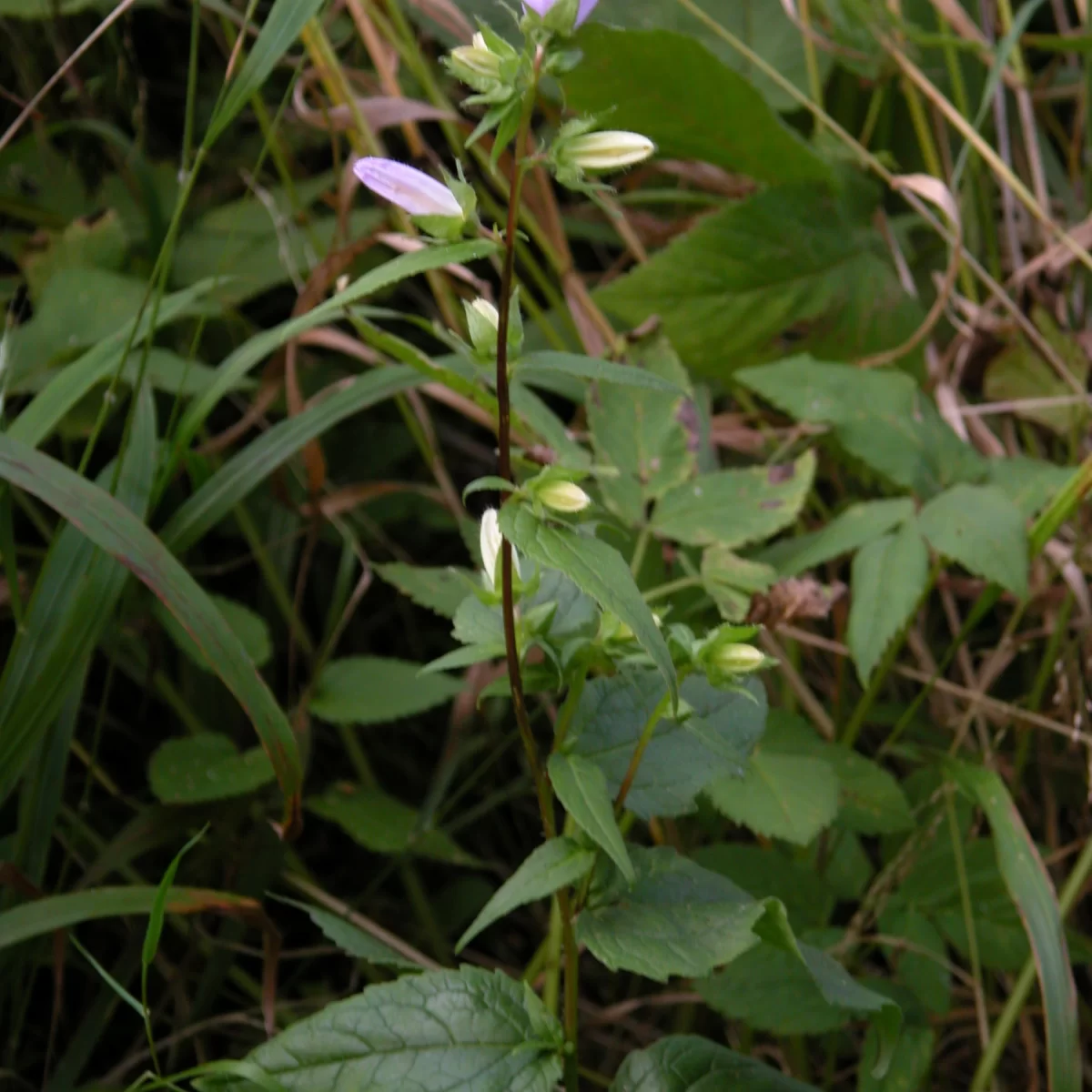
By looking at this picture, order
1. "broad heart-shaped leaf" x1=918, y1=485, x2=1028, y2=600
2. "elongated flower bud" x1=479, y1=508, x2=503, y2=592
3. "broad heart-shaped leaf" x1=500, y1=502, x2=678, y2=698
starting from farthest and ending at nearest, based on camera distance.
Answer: "broad heart-shaped leaf" x1=918, y1=485, x2=1028, y2=600, "elongated flower bud" x1=479, y1=508, x2=503, y2=592, "broad heart-shaped leaf" x1=500, y1=502, x2=678, y2=698

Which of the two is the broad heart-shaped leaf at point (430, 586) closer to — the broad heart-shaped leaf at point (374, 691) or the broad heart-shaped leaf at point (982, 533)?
the broad heart-shaped leaf at point (374, 691)

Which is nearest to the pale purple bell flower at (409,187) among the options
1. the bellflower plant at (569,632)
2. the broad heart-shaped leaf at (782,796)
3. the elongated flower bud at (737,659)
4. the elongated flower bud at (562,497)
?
the bellflower plant at (569,632)

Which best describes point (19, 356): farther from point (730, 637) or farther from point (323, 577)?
point (730, 637)

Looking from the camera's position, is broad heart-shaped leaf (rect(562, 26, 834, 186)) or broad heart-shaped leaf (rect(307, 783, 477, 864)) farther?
broad heart-shaped leaf (rect(562, 26, 834, 186))

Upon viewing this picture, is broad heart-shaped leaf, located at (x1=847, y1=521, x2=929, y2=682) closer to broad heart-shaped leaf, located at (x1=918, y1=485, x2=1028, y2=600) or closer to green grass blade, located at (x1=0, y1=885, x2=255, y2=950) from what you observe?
broad heart-shaped leaf, located at (x1=918, y1=485, x2=1028, y2=600)

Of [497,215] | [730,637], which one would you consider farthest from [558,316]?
[730,637]

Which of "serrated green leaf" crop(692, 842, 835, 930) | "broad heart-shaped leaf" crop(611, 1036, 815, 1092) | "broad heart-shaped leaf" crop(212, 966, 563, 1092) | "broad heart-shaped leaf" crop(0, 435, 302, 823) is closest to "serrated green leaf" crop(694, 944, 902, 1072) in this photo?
"serrated green leaf" crop(692, 842, 835, 930)
